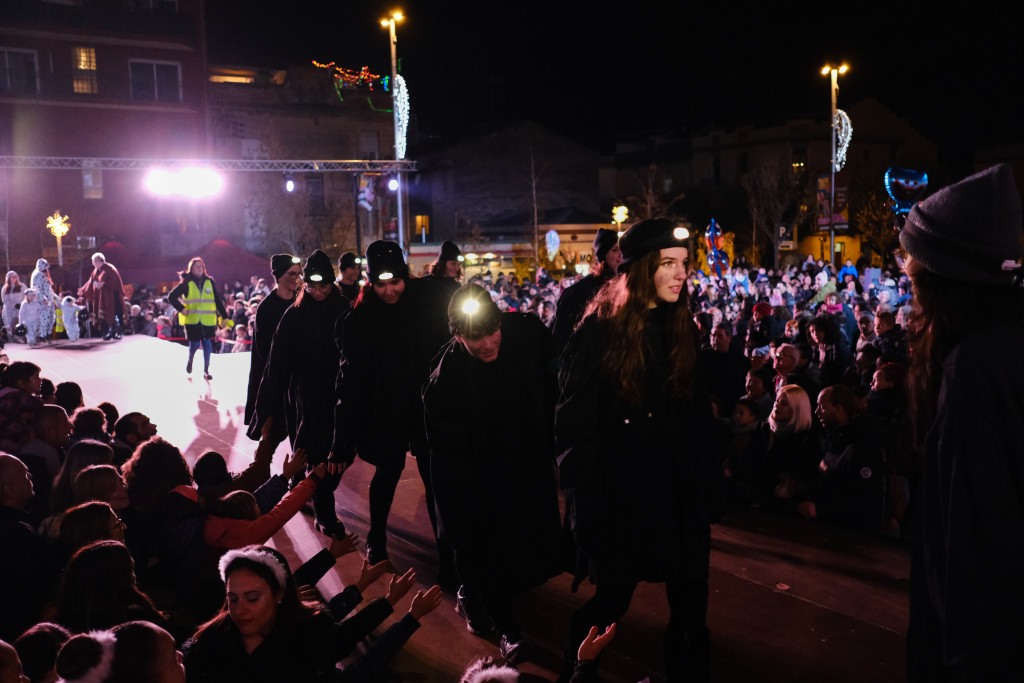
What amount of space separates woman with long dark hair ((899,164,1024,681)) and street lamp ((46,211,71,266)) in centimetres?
3617

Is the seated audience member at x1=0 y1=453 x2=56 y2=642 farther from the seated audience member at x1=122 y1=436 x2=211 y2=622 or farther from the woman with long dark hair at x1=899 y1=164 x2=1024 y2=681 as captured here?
the woman with long dark hair at x1=899 y1=164 x2=1024 y2=681

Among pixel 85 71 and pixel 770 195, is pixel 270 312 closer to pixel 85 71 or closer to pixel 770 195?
pixel 85 71

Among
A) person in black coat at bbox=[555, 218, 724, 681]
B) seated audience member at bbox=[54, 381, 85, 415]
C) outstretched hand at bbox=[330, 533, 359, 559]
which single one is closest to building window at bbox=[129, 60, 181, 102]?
seated audience member at bbox=[54, 381, 85, 415]

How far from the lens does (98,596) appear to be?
3340 mm

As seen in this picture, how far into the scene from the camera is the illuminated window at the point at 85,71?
38219mm

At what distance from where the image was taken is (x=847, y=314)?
42.4 feet

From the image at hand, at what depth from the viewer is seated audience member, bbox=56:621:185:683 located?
8.69 ft

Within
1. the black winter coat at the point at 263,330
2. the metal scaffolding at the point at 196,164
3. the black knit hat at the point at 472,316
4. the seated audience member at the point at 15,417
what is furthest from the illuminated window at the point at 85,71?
the black knit hat at the point at 472,316

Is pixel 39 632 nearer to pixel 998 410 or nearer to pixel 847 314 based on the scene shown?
pixel 998 410

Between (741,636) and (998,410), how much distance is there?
9.08 feet

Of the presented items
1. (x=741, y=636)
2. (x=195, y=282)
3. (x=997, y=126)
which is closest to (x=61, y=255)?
(x=195, y=282)

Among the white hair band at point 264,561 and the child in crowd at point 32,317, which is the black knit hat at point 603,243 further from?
the child in crowd at point 32,317

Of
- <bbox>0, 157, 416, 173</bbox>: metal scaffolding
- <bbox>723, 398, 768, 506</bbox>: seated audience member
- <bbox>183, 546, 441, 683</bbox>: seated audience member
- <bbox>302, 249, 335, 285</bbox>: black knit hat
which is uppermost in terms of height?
<bbox>0, 157, 416, 173</bbox>: metal scaffolding

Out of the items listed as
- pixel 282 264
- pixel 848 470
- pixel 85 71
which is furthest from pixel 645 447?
pixel 85 71
